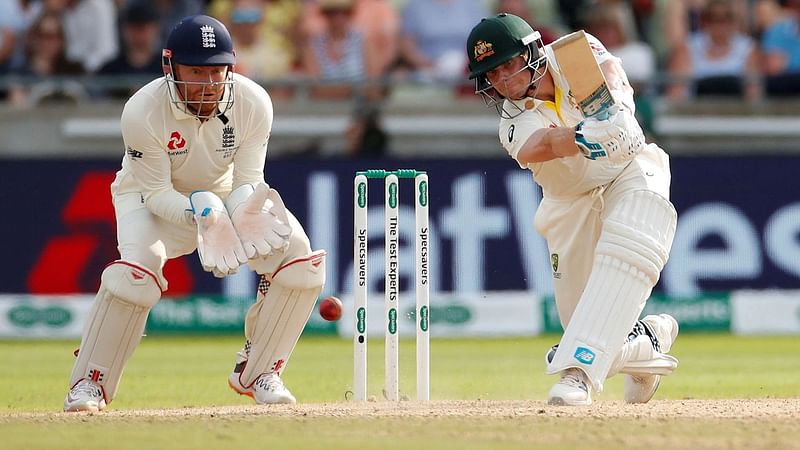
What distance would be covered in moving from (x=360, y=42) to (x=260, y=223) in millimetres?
5324

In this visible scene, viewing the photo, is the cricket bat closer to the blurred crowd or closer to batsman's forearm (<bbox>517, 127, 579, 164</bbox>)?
batsman's forearm (<bbox>517, 127, 579, 164</bbox>)

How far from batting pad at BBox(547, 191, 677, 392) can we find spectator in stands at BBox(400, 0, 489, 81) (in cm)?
535

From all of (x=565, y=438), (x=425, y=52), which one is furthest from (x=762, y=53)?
(x=565, y=438)

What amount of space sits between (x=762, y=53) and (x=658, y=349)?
18.7 feet

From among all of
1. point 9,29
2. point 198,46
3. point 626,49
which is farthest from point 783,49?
point 198,46

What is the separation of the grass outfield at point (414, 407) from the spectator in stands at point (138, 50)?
2.22 meters

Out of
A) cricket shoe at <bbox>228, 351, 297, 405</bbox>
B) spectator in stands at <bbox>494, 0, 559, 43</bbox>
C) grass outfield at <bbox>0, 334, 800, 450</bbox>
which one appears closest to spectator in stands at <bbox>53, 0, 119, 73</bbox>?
grass outfield at <bbox>0, 334, 800, 450</bbox>

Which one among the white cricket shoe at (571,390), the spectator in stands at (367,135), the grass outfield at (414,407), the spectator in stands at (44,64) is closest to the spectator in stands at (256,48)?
the spectator in stands at (367,135)

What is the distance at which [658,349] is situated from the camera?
517 cm

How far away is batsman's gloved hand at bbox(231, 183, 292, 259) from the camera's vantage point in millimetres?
4955

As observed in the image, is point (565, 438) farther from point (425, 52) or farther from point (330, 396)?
point (425, 52)

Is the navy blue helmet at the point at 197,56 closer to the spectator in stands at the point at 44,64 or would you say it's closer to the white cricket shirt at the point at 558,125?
the white cricket shirt at the point at 558,125

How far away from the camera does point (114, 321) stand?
505cm

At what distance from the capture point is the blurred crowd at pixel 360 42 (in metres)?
9.95
